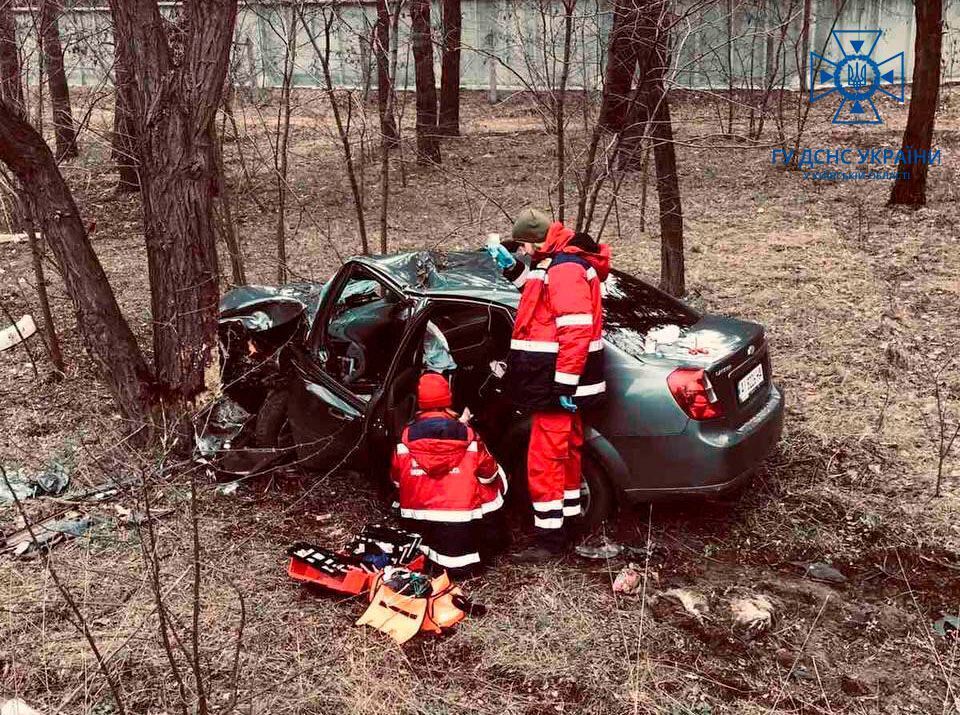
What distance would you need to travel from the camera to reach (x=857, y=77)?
19969mm

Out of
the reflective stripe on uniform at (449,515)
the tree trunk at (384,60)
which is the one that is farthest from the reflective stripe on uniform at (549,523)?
the tree trunk at (384,60)

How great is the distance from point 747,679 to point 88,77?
22966mm

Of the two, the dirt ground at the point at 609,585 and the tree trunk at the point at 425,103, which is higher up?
the tree trunk at the point at 425,103

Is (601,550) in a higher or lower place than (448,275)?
lower

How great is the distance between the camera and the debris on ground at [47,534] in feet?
15.7

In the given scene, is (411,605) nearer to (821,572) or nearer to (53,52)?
(821,572)

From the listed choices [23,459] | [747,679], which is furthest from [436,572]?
[23,459]

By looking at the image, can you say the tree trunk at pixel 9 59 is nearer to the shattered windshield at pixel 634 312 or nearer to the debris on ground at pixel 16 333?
the debris on ground at pixel 16 333

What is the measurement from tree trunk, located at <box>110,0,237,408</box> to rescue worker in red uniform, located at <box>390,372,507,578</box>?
186 centimetres

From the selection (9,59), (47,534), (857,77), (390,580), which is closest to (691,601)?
(390,580)

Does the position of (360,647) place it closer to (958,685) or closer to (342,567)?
(342,567)

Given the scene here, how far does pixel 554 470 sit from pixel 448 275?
1.30m

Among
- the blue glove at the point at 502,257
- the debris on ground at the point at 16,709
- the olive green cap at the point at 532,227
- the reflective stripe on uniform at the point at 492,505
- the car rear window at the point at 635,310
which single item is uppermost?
the olive green cap at the point at 532,227

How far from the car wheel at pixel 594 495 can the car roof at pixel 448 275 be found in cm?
96
